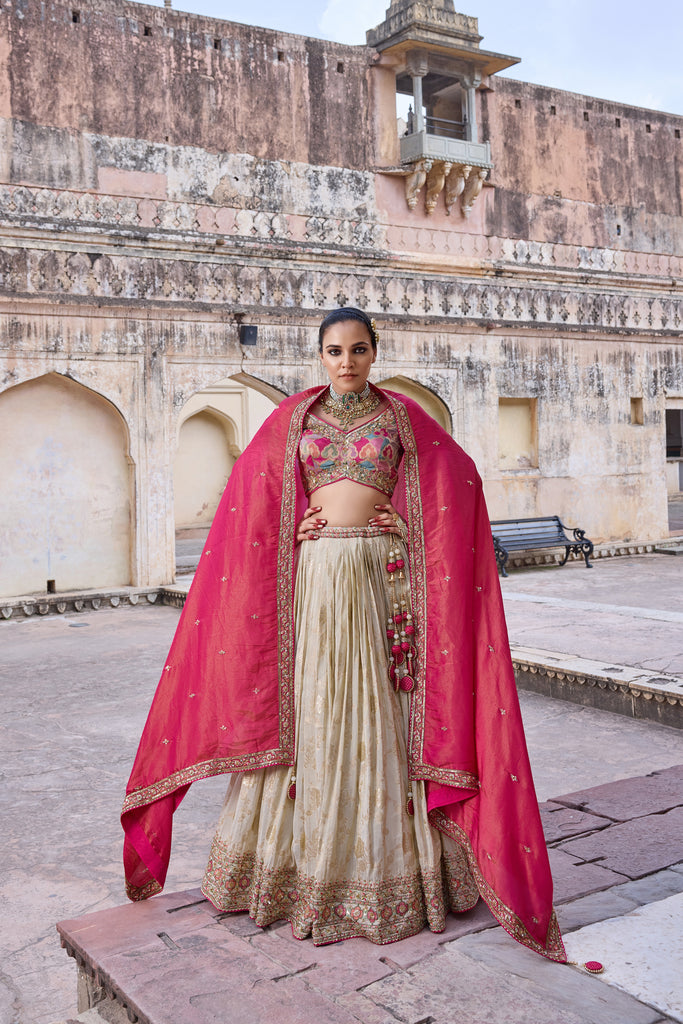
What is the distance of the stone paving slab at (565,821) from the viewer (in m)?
3.18

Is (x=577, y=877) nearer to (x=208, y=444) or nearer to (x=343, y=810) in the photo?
(x=343, y=810)

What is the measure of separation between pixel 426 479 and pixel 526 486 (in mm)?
9247

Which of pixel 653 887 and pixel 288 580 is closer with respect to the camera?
pixel 288 580

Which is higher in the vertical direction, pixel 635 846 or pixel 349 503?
pixel 349 503

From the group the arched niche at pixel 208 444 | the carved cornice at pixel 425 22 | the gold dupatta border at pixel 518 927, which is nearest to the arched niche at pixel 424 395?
the carved cornice at pixel 425 22

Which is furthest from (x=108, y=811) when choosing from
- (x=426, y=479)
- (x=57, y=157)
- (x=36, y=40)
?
(x=36, y=40)

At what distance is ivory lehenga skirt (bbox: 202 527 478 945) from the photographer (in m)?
2.36

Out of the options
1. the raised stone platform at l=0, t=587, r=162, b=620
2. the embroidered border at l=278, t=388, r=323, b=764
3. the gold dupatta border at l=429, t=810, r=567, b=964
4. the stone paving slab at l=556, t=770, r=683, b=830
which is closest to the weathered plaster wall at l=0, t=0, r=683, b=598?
the raised stone platform at l=0, t=587, r=162, b=620

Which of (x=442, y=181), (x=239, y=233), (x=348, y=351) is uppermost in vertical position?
(x=442, y=181)

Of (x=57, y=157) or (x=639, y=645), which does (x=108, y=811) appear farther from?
(x=57, y=157)

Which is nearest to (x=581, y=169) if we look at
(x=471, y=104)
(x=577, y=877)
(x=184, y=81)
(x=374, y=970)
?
(x=471, y=104)

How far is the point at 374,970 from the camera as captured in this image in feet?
7.16

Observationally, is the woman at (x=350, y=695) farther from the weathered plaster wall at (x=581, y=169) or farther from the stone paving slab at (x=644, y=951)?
the weathered plaster wall at (x=581, y=169)

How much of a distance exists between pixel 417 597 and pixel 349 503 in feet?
1.01
